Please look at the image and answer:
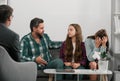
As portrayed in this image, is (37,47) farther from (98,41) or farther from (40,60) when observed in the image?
(98,41)

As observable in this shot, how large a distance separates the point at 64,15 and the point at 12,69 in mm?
2397

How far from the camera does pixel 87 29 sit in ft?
16.2

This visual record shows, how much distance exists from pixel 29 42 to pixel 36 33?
0.17 metres

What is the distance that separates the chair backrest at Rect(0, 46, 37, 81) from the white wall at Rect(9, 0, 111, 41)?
2149 mm

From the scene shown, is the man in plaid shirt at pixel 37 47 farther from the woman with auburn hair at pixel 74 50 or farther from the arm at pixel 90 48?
the arm at pixel 90 48

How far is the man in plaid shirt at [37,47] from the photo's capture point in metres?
4.23

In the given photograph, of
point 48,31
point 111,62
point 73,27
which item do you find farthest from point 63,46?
point 111,62

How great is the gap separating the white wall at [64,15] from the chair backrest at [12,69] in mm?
2149

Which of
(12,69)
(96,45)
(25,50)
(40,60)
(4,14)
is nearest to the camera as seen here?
(12,69)

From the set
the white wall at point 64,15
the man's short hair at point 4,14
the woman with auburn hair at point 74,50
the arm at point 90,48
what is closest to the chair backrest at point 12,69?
the man's short hair at point 4,14

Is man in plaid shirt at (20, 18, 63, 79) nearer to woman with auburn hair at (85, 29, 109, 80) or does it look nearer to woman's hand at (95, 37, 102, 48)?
woman with auburn hair at (85, 29, 109, 80)

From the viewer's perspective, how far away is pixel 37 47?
4.36 metres

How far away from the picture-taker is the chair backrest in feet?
8.67

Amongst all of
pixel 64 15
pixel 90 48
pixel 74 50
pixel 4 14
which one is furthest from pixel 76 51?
pixel 4 14
